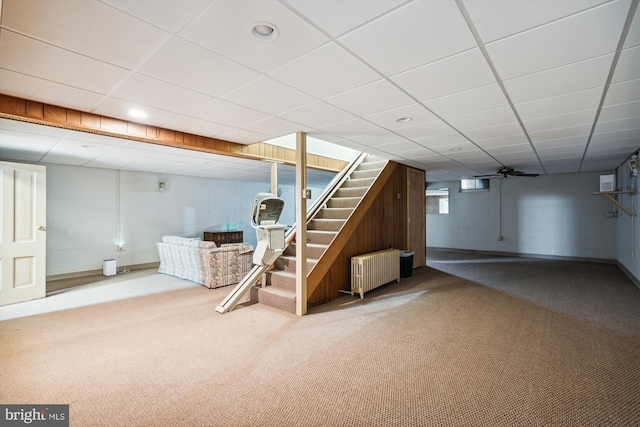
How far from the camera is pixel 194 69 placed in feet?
7.23

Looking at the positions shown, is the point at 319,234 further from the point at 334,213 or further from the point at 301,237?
the point at 301,237

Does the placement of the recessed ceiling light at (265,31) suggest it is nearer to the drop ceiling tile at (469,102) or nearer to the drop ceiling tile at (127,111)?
the drop ceiling tile at (469,102)

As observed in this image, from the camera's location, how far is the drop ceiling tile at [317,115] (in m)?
3.00

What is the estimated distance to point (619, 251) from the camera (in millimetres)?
6914

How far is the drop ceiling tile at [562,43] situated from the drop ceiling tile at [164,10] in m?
1.76

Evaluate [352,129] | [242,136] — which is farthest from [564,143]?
[242,136]

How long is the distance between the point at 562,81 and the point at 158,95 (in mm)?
3399

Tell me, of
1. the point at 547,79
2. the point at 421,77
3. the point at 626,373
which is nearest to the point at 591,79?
the point at 547,79

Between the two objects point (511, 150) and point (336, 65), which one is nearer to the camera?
point (336, 65)

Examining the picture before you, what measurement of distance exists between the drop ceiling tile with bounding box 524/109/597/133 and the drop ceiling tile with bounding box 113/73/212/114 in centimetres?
360

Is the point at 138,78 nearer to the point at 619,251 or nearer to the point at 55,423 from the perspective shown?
the point at 55,423

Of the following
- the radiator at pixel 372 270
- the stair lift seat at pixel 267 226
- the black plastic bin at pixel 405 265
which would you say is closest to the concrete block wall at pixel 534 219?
the black plastic bin at pixel 405 265

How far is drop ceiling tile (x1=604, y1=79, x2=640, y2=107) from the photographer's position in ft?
7.93

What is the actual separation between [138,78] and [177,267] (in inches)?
180
